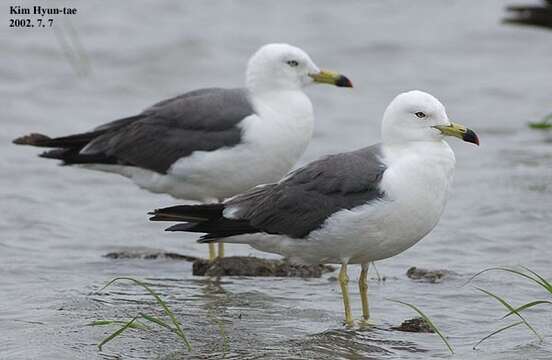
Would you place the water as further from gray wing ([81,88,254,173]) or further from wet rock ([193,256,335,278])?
gray wing ([81,88,254,173])

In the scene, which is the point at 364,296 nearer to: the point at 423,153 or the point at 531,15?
the point at 423,153

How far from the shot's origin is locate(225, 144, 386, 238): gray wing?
24.1ft

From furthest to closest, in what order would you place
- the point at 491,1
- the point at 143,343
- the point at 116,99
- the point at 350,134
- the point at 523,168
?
the point at 491,1 → the point at 116,99 → the point at 350,134 → the point at 523,168 → the point at 143,343

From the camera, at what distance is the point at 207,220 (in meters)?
7.77

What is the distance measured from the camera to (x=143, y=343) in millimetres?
6758

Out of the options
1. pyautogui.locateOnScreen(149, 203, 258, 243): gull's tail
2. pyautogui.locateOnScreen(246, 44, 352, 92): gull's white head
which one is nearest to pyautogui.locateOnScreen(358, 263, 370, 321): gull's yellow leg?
pyautogui.locateOnScreen(149, 203, 258, 243): gull's tail

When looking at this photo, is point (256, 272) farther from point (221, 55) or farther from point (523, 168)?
point (221, 55)

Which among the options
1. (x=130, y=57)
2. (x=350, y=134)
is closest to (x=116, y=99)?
(x=130, y=57)

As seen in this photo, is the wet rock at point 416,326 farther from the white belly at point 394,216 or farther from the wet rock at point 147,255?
the wet rock at point 147,255

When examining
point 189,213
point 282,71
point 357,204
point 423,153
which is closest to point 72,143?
point 282,71

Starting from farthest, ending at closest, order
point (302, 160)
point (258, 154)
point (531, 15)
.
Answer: point (531, 15) → point (302, 160) → point (258, 154)

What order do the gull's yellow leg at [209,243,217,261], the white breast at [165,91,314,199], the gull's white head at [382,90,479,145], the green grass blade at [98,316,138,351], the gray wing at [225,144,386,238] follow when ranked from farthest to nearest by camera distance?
the gull's yellow leg at [209,243,217,261] → the white breast at [165,91,314,199] → the gull's white head at [382,90,479,145] → the gray wing at [225,144,386,238] → the green grass blade at [98,316,138,351]

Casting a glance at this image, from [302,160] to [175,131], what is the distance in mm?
3508

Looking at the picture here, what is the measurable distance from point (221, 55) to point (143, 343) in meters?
10.9
